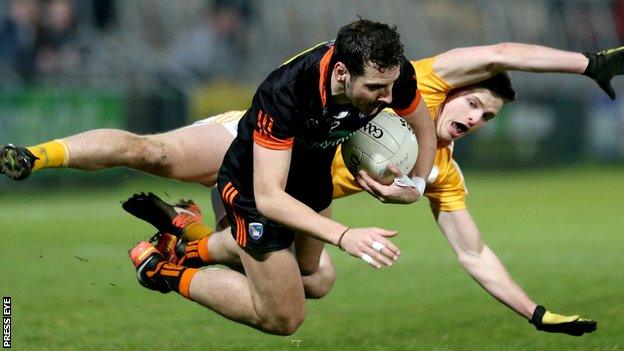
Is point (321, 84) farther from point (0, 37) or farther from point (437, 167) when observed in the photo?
point (0, 37)

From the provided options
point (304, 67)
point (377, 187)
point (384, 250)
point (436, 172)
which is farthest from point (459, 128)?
point (384, 250)

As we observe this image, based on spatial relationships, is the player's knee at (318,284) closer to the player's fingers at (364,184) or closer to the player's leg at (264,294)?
the player's leg at (264,294)

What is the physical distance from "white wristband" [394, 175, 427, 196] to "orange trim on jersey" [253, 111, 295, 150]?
0.77 m

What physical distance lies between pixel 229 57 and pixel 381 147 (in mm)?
11712

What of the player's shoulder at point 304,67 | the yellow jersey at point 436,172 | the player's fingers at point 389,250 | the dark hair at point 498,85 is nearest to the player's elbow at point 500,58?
the dark hair at point 498,85

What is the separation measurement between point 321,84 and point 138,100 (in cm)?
1082

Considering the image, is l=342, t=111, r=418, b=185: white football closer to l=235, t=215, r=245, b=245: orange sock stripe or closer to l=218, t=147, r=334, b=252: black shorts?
l=218, t=147, r=334, b=252: black shorts

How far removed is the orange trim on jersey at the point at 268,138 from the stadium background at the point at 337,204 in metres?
1.88

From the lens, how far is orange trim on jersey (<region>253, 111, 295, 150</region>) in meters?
6.32

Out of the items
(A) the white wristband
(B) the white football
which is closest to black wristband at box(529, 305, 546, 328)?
(A) the white wristband

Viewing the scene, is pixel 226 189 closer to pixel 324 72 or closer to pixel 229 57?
pixel 324 72

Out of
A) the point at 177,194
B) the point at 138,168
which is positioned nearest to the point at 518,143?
the point at 177,194

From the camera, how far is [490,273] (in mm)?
7988

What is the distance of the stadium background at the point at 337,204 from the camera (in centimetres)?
855
